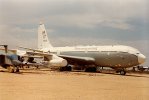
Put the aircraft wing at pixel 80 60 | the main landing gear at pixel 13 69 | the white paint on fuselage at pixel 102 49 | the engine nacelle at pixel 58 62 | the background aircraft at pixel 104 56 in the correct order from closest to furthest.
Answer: the main landing gear at pixel 13 69, the background aircraft at pixel 104 56, the white paint on fuselage at pixel 102 49, the engine nacelle at pixel 58 62, the aircraft wing at pixel 80 60

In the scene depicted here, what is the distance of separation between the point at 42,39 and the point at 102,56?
18.2 meters

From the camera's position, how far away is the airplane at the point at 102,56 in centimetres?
3133

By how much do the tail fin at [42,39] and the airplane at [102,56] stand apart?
310 cm

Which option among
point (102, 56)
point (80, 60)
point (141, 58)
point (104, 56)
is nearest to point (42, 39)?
point (80, 60)

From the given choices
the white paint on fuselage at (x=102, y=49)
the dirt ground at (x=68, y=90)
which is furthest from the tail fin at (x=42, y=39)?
the dirt ground at (x=68, y=90)

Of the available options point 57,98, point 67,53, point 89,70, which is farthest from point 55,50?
point 57,98

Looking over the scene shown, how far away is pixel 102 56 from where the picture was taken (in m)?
35.0

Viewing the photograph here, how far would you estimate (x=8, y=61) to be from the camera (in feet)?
96.2

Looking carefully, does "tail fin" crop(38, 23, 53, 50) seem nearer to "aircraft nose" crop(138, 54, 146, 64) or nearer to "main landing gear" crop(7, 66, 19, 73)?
"main landing gear" crop(7, 66, 19, 73)

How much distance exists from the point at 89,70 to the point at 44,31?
14.9 metres

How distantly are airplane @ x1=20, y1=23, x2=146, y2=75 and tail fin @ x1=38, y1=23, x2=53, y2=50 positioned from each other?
3.10m

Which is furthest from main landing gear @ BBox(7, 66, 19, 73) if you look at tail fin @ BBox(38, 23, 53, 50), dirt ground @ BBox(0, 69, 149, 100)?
tail fin @ BBox(38, 23, 53, 50)

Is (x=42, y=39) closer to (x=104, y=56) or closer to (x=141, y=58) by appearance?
(x=104, y=56)

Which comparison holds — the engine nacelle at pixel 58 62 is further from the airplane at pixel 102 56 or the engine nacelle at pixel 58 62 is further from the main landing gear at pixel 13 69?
the main landing gear at pixel 13 69
